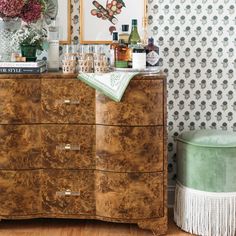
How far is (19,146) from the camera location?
3129 millimetres

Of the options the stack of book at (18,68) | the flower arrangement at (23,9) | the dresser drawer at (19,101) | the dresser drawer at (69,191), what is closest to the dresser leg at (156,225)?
the dresser drawer at (69,191)

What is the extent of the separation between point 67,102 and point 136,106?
1.28ft

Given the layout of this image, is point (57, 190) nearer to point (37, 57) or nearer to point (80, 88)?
point (80, 88)

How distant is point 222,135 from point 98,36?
100cm

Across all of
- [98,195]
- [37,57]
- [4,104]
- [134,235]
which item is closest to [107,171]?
[98,195]

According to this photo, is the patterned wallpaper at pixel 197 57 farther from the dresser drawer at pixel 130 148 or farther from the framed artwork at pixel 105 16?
the dresser drawer at pixel 130 148

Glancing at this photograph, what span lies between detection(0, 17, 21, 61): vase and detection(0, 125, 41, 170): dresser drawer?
0.43m

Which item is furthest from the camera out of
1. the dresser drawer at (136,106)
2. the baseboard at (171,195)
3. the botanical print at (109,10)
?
→ the baseboard at (171,195)

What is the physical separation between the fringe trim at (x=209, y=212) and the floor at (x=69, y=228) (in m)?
0.10

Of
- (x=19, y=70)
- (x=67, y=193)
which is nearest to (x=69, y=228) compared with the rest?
(x=67, y=193)

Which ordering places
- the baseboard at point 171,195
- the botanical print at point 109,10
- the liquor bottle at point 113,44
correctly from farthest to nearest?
1. the baseboard at point 171,195
2. the botanical print at point 109,10
3. the liquor bottle at point 113,44

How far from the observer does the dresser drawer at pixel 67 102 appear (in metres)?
3.08

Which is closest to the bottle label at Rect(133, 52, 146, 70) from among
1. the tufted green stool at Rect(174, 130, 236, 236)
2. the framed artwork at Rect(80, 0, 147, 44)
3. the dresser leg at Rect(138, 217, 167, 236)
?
the framed artwork at Rect(80, 0, 147, 44)

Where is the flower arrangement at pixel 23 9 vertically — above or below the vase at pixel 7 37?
above
